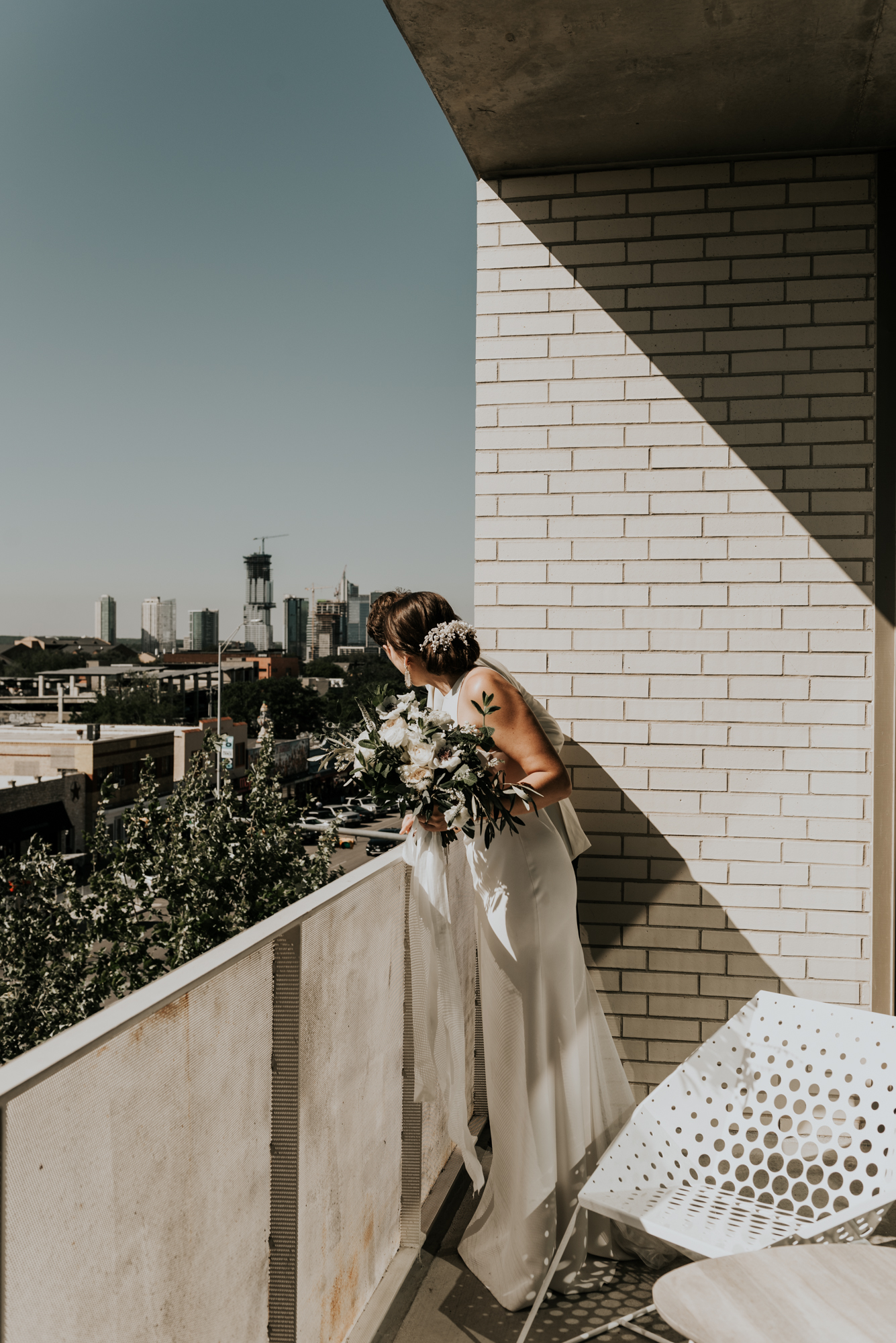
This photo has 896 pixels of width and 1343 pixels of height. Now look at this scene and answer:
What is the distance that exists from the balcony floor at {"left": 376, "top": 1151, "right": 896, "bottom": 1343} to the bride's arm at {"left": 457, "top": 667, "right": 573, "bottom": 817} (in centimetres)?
114

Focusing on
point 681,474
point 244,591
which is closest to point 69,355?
point 244,591

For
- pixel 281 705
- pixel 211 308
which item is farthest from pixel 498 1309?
pixel 211 308

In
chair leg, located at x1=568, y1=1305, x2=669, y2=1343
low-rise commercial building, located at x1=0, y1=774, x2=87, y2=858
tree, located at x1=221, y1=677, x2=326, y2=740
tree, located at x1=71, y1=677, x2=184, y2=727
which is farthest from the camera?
tree, located at x1=71, y1=677, x2=184, y2=727

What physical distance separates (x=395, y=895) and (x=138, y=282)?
98.0 metres

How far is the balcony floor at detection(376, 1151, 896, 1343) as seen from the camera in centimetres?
201

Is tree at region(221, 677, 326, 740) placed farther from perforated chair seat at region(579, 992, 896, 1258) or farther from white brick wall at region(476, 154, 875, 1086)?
perforated chair seat at region(579, 992, 896, 1258)

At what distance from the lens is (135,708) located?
63.9m

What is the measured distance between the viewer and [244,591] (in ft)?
441

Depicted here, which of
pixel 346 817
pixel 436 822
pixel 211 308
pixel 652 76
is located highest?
pixel 211 308

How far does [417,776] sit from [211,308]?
8276cm

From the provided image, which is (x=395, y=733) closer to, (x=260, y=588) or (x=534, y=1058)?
(x=534, y=1058)

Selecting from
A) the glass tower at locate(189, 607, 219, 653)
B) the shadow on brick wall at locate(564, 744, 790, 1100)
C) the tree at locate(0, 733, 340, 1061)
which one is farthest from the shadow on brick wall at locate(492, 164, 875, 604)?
the glass tower at locate(189, 607, 219, 653)

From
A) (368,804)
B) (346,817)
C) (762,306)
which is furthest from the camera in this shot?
(346,817)

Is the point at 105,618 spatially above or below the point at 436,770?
above
